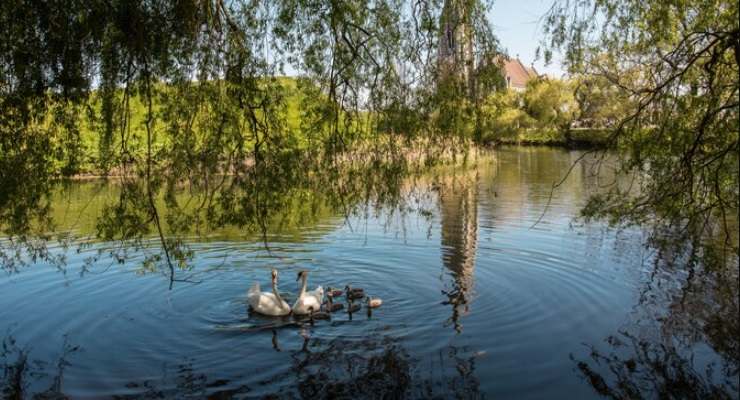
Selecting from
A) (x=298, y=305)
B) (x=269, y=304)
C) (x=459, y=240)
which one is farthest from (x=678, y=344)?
(x=459, y=240)

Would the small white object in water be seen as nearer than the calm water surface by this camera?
No

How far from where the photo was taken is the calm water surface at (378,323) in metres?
7.99

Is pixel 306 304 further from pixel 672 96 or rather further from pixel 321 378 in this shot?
pixel 672 96

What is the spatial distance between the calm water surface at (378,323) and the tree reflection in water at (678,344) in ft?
0.15

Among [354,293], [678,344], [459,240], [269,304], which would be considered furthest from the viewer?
[459,240]

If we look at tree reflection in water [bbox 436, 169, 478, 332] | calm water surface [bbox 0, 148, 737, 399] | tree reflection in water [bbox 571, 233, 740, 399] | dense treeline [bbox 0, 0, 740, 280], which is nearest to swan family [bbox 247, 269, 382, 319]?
calm water surface [bbox 0, 148, 737, 399]

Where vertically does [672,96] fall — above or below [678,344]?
above

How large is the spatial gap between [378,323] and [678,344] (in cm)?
433

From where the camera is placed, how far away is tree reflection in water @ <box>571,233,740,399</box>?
755 centimetres

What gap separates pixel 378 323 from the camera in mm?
10039

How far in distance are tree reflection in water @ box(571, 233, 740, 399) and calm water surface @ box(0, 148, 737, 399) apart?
44mm

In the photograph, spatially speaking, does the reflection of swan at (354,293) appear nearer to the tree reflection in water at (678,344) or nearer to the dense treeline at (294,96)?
the dense treeline at (294,96)

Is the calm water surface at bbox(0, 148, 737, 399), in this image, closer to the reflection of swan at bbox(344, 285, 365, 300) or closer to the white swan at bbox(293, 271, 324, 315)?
the white swan at bbox(293, 271, 324, 315)

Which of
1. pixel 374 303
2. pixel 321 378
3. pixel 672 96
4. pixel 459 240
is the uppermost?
Result: pixel 672 96
